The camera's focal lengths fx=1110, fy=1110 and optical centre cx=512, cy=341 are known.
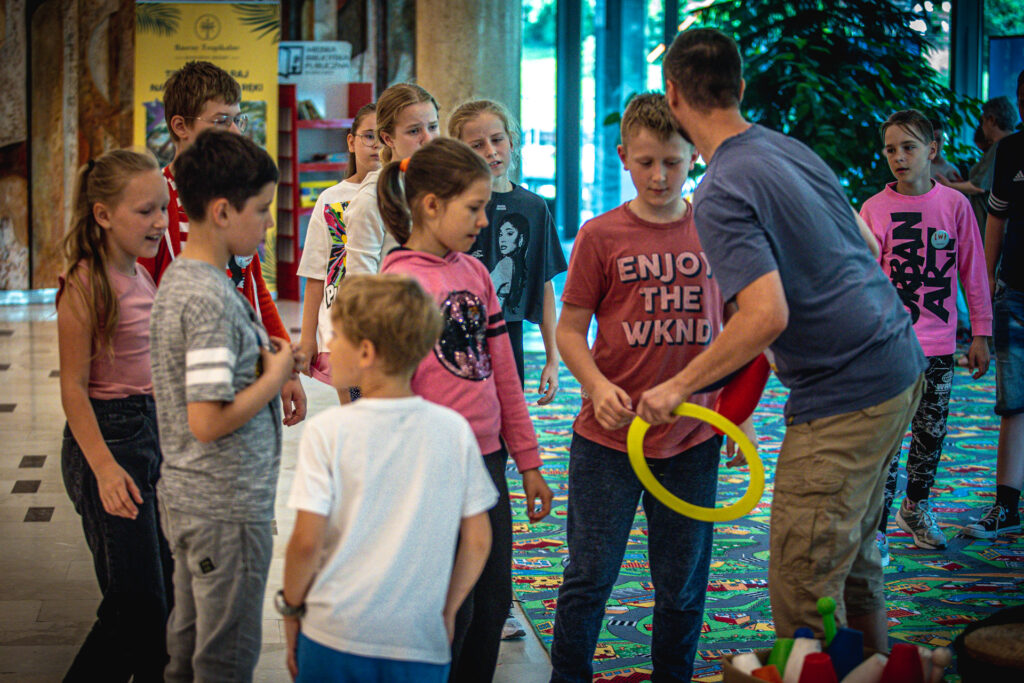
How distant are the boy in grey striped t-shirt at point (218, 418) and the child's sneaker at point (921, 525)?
2.82 meters

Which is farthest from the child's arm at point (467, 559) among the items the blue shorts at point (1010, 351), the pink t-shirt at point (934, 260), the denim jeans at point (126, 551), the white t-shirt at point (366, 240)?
the blue shorts at point (1010, 351)

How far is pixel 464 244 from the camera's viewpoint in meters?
2.35

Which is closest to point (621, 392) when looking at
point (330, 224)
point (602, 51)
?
point (330, 224)

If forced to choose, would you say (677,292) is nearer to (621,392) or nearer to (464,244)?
(621,392)

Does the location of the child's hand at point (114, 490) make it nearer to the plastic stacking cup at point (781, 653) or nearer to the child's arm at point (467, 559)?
the child's arm at point (467, 559)

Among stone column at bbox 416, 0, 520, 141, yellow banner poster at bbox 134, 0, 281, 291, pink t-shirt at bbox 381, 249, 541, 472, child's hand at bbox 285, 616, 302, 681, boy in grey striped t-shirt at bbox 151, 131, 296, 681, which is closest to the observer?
child's hand at bbox 285, 616, 302, 681

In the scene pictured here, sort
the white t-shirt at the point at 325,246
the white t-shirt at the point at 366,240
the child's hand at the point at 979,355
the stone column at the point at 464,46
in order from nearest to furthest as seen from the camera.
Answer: the white t-shirt at the point at 366,240 → the white t-shirt at the point at 325,246 → the child's hand at the point at 979,355 → the stone column at the point at 464,46

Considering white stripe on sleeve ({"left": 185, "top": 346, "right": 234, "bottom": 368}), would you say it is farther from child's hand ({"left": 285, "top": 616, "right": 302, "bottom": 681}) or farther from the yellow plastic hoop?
the yellow plastic hoop

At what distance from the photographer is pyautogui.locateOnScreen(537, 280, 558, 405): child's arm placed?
323 centimetres

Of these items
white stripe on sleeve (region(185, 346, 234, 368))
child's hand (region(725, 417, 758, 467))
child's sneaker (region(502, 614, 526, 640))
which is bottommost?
child's sneaker (region(502, 614, 526, 640))

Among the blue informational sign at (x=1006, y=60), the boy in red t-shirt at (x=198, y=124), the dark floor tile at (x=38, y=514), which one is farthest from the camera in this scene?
the blue informational sign at (x=1006, y=60)

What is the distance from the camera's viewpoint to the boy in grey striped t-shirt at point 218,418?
2.01 metres

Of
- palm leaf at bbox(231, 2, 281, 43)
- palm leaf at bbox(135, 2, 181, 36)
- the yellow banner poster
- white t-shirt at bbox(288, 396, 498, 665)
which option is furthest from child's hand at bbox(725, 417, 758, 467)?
palm leaf at bbox(135, 2, 181, 36)

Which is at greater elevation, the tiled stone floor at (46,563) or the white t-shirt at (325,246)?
the white t-shirt at (325,246)
